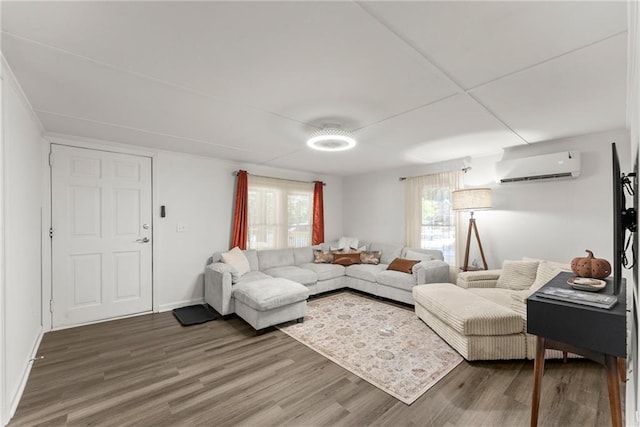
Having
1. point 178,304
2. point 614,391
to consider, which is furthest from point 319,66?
point 178,304

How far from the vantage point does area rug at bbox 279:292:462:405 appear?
2.27 m

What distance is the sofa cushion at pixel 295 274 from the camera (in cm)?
429

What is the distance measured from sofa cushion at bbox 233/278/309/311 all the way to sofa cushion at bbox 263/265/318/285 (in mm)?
624

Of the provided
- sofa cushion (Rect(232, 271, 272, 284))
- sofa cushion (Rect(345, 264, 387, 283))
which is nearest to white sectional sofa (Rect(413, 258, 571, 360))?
sofa cushion (Rect(345, 264, 387, 283))

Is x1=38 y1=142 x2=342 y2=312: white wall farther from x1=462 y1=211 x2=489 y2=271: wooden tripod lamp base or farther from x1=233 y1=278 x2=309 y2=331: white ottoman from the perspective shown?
x1=462 y1=211 x2=489 y2=271: wooden tripod lamp base

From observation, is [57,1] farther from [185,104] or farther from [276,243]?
[276,243]

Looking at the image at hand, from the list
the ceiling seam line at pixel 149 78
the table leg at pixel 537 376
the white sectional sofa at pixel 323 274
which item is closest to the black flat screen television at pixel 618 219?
the table leg at pixel 537 376

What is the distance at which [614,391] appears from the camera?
1344 mm

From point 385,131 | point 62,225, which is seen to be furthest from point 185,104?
point 62,225

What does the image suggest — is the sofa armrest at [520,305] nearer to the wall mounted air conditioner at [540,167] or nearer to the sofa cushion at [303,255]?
the wall mounted air conditioner at [540,167]

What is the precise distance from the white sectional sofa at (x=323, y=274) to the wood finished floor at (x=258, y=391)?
3.07ft

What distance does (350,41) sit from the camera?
153 cm

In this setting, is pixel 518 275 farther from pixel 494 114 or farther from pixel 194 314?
pixel 194 314

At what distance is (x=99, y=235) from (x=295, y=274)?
264 cm
